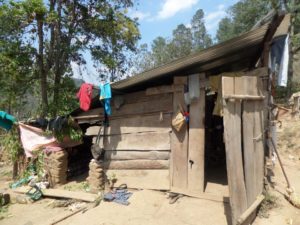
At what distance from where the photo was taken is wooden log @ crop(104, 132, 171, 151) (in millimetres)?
6473

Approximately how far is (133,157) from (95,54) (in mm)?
7722

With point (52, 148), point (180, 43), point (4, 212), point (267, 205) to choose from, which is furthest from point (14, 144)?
point (180, 43)

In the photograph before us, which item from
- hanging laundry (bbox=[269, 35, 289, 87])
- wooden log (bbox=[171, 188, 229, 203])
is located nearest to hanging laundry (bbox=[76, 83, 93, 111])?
wooden log (bbox=[171, 188, 229, 203])

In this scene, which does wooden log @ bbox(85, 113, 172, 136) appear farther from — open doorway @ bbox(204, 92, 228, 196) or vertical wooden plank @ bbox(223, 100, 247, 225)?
vertical wooden plank @ bbox(223, 100, 247, 225)

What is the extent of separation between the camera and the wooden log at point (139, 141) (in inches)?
255

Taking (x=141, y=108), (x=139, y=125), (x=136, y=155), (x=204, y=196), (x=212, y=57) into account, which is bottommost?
(x=204, y=196)

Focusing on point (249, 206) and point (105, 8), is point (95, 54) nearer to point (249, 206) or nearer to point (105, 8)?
point (105, 8)

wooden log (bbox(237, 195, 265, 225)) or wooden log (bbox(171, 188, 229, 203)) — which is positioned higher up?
wooden log (bbox(237, 195, 265, 225))

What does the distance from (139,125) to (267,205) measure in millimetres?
3245

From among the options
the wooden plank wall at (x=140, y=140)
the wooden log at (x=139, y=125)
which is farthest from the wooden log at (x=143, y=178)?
the wooden log at (x=139, y=125)

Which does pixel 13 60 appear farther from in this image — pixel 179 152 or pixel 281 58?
pixel 281 58

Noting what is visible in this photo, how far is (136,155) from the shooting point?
6.93 metres

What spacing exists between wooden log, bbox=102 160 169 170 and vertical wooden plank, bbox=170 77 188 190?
0.26 meters

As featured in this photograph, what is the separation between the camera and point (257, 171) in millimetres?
4883
